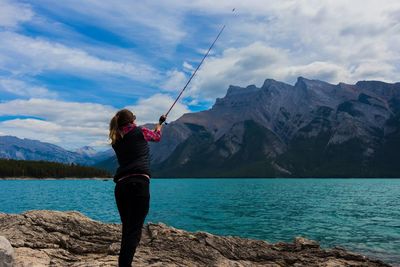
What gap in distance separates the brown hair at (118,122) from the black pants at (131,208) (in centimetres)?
128

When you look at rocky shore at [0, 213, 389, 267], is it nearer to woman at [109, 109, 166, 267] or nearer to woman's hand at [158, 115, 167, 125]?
woman at [109, 109, 166, 267]

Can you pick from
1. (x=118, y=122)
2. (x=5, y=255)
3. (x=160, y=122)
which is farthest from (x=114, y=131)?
(x=5, y=255)

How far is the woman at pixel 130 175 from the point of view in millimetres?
10414

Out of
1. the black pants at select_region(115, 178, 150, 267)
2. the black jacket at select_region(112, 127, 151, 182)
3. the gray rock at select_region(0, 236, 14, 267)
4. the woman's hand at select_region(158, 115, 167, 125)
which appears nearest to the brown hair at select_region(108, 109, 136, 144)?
the black jacket at select_region(112, 127, 151, 182)

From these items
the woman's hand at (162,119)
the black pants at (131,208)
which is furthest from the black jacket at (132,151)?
the woman's hand at (162,119)

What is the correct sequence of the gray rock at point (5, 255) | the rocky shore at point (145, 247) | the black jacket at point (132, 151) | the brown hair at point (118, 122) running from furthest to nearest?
the rocky shore at point (145, 247) < the gray rock at point (5, 255) < the brown hair at point (118, 122) < the black jacket at point (132, 151)

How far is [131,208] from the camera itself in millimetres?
10477

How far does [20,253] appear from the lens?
14609 mm

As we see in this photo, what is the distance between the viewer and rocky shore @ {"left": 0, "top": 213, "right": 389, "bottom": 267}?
15.3 metres

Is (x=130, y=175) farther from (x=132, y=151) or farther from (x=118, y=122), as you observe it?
(x=118, y=122)

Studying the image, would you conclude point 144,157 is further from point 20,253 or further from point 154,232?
point 154,232

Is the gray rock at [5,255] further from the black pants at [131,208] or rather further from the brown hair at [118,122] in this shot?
the brown hair at [118,122]

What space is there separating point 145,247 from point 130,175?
7439mm

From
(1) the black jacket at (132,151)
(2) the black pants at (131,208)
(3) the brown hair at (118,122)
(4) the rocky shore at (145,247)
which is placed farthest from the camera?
(4) the rocky shore at (145,247)
